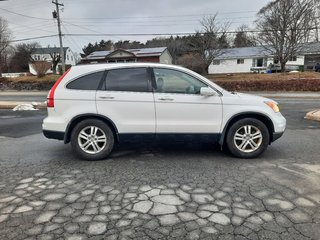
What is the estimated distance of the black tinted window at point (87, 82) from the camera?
4.88 meters

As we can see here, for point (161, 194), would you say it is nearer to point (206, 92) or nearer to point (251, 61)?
point (206, 92)

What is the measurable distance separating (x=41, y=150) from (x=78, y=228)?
3.48 m

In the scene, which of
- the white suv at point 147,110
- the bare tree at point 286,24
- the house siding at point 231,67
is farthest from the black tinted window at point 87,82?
the house siding at point 231,67

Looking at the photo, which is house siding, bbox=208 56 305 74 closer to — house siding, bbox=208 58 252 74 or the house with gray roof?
house siding, bbox=208 58 252 74

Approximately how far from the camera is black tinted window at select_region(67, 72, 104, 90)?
488cm

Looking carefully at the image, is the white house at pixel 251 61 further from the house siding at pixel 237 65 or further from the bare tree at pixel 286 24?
the bare tree at pixel 286 24

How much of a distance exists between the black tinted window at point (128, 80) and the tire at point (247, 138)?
5.99 feet

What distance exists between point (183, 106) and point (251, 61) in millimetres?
44668

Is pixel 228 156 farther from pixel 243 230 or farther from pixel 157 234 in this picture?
pixel 157 234

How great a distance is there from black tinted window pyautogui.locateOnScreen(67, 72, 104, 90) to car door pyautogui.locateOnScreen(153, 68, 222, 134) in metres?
1.06

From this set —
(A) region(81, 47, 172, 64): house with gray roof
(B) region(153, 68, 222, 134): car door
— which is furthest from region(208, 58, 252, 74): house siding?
(B) region(153, 68, 222, 134): car door

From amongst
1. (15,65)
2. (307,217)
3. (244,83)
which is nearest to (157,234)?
(307,217)

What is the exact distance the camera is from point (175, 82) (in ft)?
16.1

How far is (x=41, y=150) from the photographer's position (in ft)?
19.0
